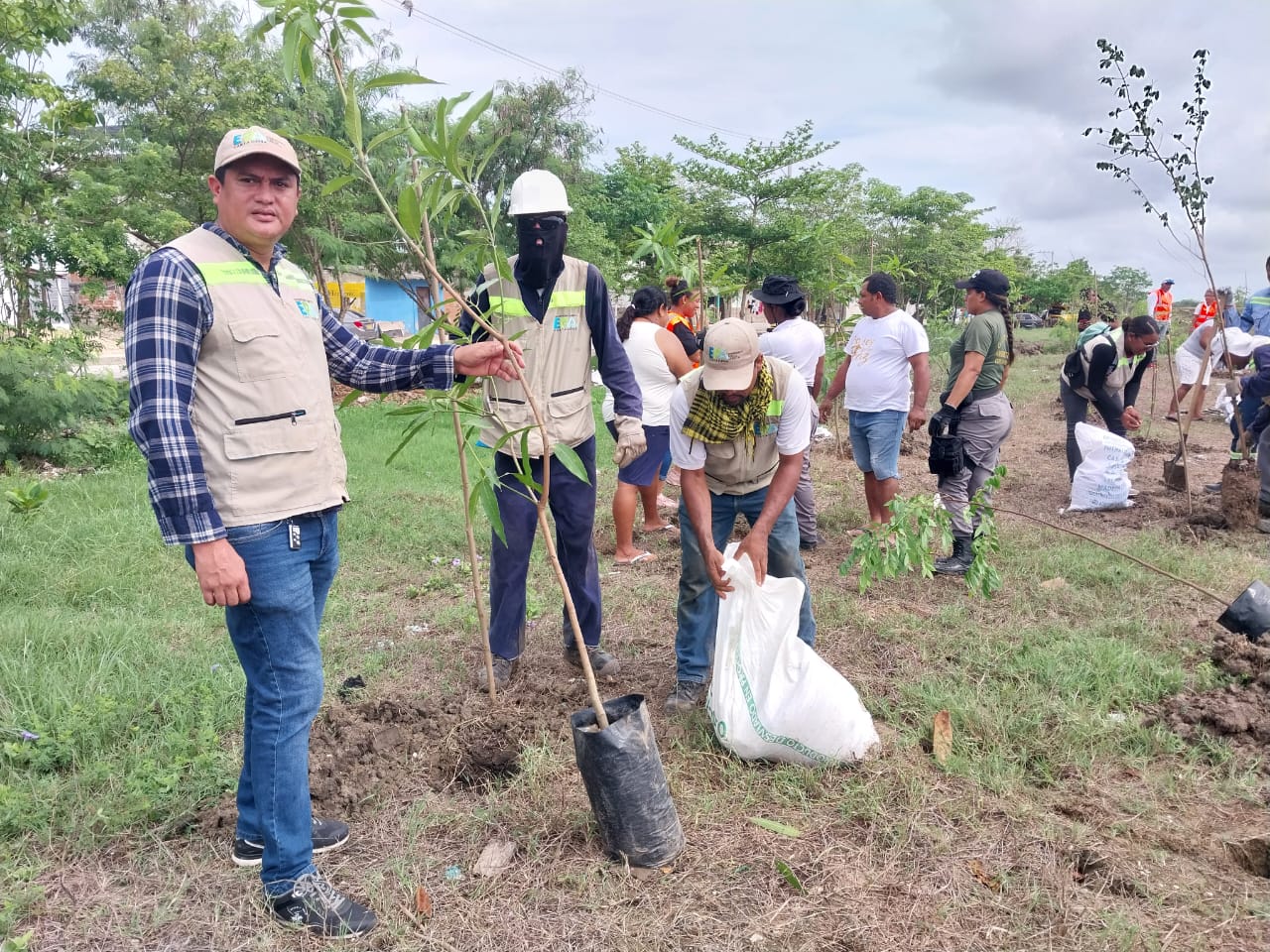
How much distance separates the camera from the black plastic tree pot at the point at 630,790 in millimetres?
2084

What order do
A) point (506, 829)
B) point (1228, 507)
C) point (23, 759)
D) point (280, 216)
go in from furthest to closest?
point (1228, 507) → point (23, 759) → point (506, 829) → point (280, 216)

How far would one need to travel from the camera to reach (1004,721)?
109 inches

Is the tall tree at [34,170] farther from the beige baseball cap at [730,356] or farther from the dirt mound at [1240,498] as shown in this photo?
the dirt mound at [1240,498]

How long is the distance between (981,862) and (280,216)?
2398 mm

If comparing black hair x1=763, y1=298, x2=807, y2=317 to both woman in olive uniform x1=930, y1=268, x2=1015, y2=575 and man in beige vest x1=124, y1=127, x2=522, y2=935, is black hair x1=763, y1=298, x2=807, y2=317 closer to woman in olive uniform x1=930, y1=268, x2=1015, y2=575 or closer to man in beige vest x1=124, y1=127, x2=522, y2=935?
woman in olive uniform x1=930, y1=268, x2=1015, y2=575

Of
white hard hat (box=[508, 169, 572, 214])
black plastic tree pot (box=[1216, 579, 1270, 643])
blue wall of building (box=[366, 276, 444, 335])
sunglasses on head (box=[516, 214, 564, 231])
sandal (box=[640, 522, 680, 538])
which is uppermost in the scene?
blue wall of building (box=[366, 276, 444, 335])

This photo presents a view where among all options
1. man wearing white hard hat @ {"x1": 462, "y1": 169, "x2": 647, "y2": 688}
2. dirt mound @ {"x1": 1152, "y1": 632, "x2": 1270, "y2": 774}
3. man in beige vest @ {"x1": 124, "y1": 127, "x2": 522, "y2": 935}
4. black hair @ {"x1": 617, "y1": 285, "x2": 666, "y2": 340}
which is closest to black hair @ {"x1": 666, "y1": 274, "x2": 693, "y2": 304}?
black hair @ {"x1": 617, "y1": 285, "x2": 666, "y2": 340}

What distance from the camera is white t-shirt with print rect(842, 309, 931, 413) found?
14.9ft

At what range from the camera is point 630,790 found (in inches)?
82.7

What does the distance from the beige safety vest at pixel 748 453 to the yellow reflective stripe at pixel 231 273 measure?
1.45m

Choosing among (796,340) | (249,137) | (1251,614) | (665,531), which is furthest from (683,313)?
(249,137)

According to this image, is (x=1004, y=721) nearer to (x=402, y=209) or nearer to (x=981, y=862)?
(x=981, y=862)

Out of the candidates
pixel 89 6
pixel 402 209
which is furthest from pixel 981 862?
pixel 89 6

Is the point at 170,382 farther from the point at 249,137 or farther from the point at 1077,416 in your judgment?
the point at 1077,416
